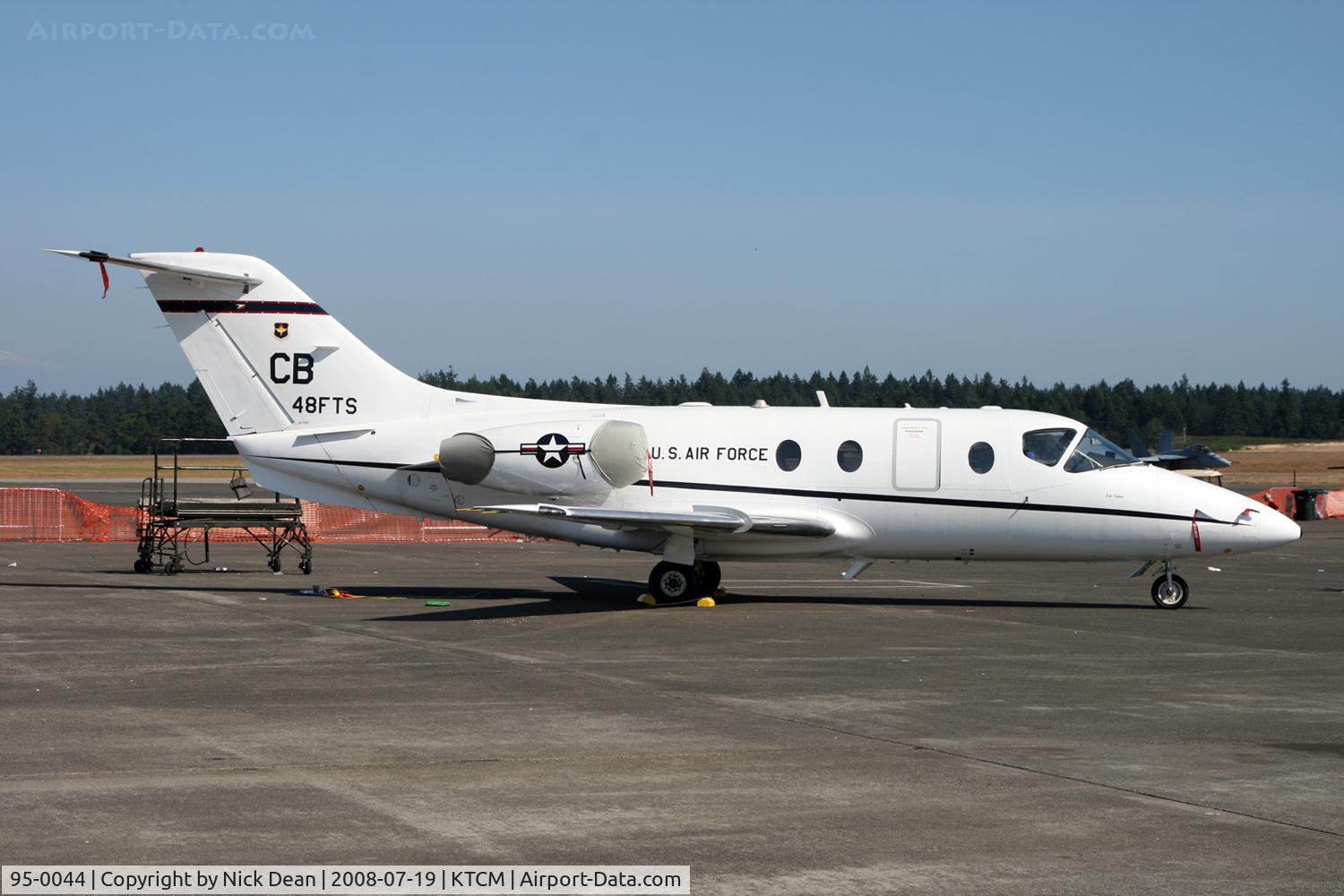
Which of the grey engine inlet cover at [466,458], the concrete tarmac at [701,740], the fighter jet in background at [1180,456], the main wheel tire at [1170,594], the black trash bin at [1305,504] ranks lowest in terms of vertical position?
the concrete tarmac at [701,740]

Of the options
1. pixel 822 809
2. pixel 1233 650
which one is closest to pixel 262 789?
pixel 822 809

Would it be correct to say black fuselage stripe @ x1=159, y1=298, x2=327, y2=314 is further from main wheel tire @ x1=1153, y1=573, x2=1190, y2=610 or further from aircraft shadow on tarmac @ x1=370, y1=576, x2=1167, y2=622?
main wheel tire @ x1=1153, y1=573, x2=1190, y2=610

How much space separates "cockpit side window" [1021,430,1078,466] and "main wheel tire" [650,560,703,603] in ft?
17.4

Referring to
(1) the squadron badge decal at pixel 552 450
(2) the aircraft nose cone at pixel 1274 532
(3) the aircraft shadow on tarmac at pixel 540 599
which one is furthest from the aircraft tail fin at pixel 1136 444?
(1) the squadron badge decal at pixel 552 450

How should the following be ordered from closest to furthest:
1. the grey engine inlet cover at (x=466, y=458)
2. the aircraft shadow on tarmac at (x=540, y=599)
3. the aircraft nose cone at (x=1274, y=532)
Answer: the aircraft shadow on tarmac at (x=540, y=599), the aircraft nose cone at (x=1274, y=532), the grey engine inlet cover at (x=466, y=458)

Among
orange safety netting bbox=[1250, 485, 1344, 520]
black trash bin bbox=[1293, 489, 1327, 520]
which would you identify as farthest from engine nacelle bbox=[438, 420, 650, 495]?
black trash bin bbox=[1293, 489, 1327, 520]

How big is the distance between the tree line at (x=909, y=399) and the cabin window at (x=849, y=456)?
302ft

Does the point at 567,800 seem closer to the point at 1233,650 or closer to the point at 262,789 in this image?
the point at 262,789

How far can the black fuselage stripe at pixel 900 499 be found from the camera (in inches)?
797

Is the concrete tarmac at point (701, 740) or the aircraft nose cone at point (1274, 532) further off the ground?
the aircraft nose cone at point (1274, 532)

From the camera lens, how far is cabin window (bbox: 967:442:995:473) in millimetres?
20641

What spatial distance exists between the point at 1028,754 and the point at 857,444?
11.2 meters

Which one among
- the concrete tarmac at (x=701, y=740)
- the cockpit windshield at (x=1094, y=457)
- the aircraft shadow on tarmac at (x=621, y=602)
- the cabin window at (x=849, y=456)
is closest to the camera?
the concrete tarmac at (x=701, y=740)

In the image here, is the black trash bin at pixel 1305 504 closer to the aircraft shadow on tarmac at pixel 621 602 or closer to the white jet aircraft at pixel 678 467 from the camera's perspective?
the aircraft shadow on tarmac at pixel 621 602
